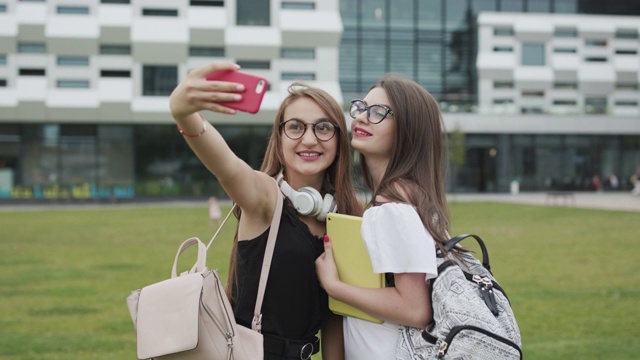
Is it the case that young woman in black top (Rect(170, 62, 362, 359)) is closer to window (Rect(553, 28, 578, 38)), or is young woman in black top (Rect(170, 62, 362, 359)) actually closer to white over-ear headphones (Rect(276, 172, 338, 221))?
white over-ear headphones (Rect(276, 172, 338, 221))

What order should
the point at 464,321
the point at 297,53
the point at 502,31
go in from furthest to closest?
the point at 502,31
the point at 297,53
the point at 464,321

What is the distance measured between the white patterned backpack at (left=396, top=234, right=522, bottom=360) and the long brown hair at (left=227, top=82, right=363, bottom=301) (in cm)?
A: 67

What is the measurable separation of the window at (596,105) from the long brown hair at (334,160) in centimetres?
4566

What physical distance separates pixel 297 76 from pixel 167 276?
30556 millimetres

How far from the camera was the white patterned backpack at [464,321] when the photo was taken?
2.08 meters

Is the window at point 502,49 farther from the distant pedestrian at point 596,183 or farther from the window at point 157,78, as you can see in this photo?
the window at point 157,78

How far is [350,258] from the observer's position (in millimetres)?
2473

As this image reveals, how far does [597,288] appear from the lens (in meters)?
9.46

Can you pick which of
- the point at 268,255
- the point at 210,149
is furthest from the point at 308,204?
the point at 210,149

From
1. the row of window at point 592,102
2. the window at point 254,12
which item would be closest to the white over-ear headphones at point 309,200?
the window at point 254,12

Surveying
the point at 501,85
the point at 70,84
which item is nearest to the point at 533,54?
the point at 501,85

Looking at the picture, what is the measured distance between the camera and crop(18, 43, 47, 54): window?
38031 mm

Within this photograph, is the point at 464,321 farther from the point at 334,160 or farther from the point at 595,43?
the point at 595,43

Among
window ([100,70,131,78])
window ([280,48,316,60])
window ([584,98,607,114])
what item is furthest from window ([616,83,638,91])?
window ([100,70,131,78])
